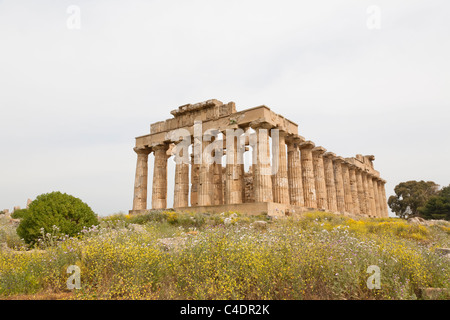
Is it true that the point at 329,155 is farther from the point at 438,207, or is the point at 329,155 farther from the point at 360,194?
the point at 438,207

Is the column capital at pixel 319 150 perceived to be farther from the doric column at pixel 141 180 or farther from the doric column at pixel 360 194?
the doric column at pixel 141 180

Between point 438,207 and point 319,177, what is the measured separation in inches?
1168

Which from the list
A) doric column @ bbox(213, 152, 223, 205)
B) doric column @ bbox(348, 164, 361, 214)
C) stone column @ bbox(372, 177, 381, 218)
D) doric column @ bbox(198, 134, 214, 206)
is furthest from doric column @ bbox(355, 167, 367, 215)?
doric column @ bbox(198, 134, 214, 206)

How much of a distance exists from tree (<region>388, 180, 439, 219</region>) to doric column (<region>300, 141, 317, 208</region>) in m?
37.8

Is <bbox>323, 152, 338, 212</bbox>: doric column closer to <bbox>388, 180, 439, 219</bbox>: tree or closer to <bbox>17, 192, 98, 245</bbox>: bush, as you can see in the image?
<bbox>17, 192, 98, 245</bbox>: bush

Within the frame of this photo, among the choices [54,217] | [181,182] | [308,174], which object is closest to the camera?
[54,217]

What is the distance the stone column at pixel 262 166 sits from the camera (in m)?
20.9

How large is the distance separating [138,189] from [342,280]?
2395 centimetres

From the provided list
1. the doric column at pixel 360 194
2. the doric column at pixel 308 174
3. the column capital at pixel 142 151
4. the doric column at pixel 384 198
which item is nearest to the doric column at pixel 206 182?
the column capital at pixel 142 151

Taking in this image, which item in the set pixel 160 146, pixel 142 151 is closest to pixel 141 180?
pixel 142 151

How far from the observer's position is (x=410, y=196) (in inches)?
2247
